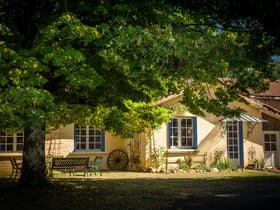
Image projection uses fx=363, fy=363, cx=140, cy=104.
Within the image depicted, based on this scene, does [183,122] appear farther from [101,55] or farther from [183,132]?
[101,55]

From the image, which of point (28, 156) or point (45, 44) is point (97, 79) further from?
point (28, 156)

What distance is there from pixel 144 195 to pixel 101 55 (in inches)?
181

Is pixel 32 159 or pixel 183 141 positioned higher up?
pixel 183 141

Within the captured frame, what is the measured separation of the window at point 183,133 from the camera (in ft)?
62.3

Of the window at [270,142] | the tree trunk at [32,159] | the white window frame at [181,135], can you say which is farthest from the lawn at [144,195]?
the window at [270,142]

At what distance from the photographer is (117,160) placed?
19.8 m

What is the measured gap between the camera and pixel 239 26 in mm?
9023

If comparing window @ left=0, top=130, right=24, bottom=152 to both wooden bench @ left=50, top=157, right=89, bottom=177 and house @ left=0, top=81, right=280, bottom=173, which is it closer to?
house @ left=0, top=81, right=280, bottom=173

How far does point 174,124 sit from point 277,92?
41.5 ft

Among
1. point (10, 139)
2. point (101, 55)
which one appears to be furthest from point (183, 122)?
point (101, 55)

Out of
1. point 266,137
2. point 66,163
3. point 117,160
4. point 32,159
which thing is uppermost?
point 266,137

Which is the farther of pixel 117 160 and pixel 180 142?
pixel 117 160

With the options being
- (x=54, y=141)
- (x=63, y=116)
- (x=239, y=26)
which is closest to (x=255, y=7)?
(x=239, y=26)

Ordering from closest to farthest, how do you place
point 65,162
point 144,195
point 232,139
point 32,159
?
point 144,195 < point 32,159 < point 65,162 < point 232,139
